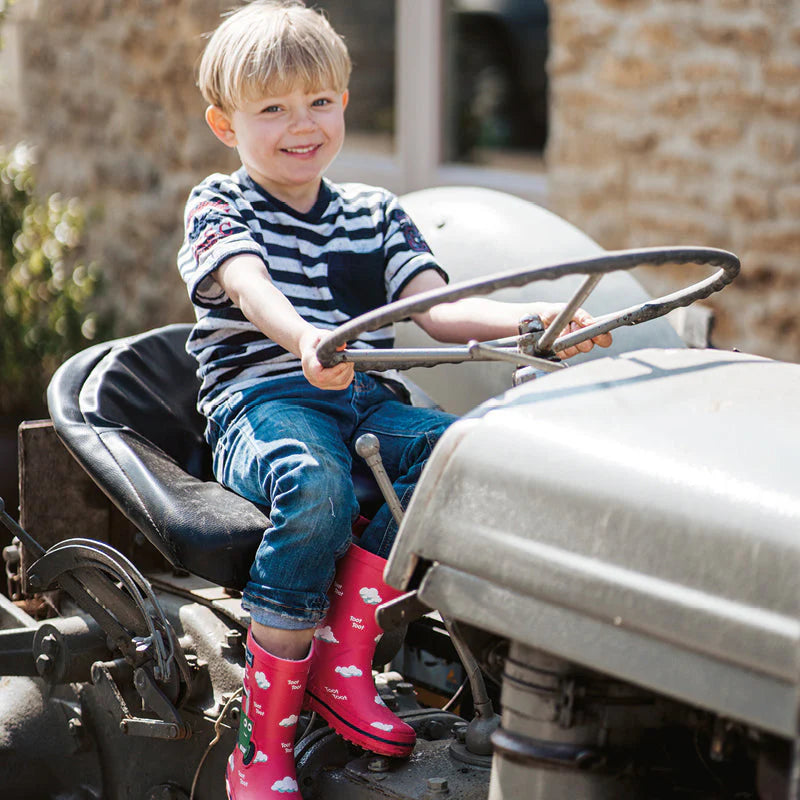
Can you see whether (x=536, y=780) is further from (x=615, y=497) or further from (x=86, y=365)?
(x=86, y=365)

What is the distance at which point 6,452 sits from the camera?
4066 millimetres

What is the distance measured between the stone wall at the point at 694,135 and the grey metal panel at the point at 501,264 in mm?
1836

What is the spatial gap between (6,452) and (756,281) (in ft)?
8.89

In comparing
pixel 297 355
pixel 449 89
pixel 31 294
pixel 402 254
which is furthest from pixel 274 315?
pixel 449 89

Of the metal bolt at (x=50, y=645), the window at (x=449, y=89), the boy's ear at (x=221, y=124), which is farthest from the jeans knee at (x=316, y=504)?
the window at (x=449, y=89)

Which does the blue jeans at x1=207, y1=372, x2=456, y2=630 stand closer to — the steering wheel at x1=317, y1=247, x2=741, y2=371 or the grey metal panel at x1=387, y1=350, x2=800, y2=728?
the steering wheel at x1=317, y1=247, x2=741, y2=371

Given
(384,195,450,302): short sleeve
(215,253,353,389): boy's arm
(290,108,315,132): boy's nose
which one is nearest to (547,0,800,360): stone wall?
(384,195,450,302): short sleeve

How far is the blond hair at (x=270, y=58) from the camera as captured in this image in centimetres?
221

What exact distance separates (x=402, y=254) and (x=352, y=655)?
798mm

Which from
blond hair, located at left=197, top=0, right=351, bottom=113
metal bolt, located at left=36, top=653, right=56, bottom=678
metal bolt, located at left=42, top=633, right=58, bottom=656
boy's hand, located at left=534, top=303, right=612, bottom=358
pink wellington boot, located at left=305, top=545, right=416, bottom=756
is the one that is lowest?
metal bolt, located at left=36, top=653, right=56, bottom=678

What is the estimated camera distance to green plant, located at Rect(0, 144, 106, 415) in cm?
511

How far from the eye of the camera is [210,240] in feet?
7.16

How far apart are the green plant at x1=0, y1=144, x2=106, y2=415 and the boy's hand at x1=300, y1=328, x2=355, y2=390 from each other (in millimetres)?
3526

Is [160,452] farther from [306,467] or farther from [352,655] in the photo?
[352,655]
